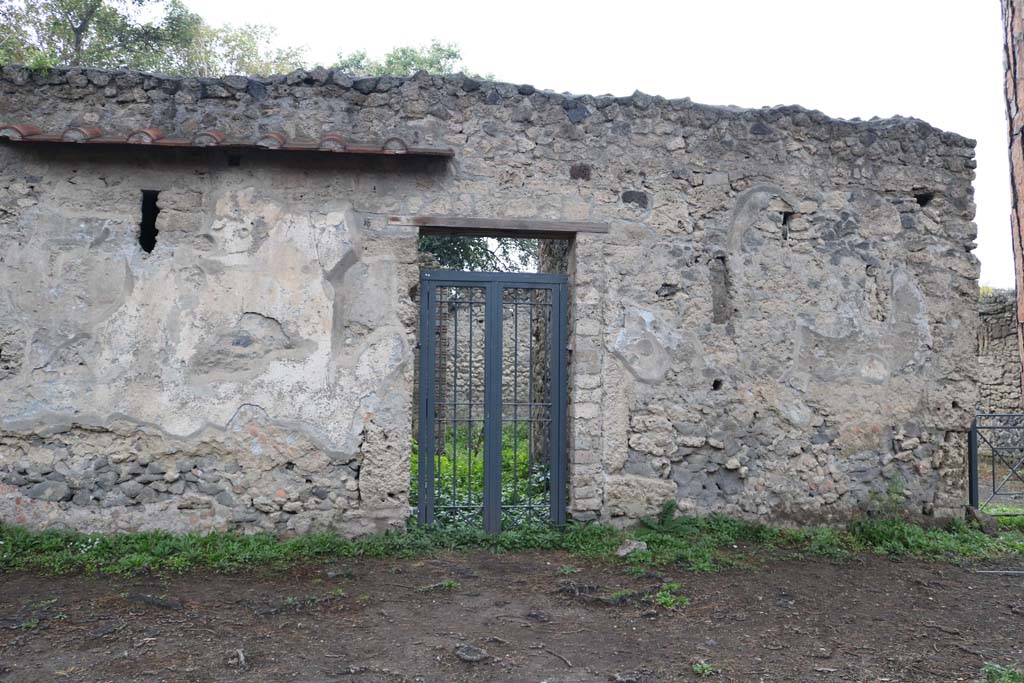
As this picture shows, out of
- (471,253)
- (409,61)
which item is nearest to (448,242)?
(471,253)

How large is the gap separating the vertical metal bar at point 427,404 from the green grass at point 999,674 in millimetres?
3540

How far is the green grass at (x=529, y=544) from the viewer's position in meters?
4.89

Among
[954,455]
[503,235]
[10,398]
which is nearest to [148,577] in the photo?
[10,398]

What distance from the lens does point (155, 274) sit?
17.5 feet

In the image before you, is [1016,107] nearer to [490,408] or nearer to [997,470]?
[490,408]

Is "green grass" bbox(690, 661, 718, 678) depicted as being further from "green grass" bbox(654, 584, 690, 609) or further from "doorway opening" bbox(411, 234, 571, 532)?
"doorway opening" bbox(411, 234, 571, 532)

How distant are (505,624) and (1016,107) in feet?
11.1

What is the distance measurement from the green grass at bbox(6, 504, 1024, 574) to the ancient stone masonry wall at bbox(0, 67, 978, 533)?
0.16 metres

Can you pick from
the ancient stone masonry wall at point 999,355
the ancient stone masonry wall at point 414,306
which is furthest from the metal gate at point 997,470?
the ancient stone masonry wall at point 414,306

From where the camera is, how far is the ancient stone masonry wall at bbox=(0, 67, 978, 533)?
17.3ft

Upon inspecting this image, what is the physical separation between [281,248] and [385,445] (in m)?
1.62

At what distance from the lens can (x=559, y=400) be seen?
5812mm

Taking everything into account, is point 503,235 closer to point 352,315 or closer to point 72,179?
point 352,315

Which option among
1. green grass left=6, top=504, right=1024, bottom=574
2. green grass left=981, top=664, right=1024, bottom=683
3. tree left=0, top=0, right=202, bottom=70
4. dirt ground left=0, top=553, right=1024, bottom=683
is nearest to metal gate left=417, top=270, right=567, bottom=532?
green grass left=6, top=504, right=1024, bottom=574
